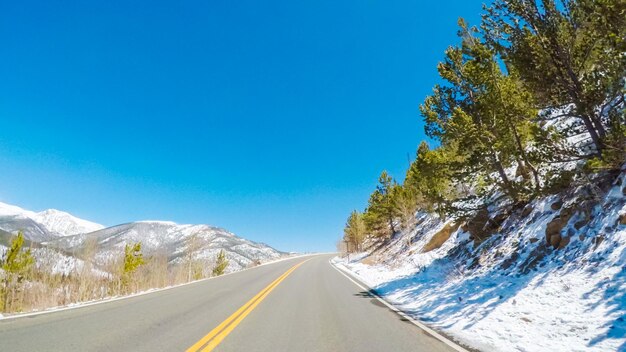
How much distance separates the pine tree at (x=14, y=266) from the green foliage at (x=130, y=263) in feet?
13.6

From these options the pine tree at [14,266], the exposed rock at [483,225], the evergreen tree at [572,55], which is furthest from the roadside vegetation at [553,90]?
the pine tree at [14,266]

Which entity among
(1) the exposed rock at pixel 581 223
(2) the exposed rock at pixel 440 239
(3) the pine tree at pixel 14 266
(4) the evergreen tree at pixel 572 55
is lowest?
(1) the exposed rock at pixel 581 223

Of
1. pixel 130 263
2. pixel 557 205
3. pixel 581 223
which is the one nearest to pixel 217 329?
pixel 581 223

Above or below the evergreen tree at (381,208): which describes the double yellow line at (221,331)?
below

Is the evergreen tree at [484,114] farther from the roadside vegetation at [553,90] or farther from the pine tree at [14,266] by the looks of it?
the pine tree at [14,266]

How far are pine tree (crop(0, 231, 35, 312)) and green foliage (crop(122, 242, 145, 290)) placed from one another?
13.6 ft

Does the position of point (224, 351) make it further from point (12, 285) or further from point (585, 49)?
point (12, 285)

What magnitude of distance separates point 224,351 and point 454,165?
39.4 ft

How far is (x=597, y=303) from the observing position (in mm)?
5891

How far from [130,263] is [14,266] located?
5.09m

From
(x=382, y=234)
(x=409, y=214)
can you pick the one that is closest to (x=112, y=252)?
(x=409, y=214)

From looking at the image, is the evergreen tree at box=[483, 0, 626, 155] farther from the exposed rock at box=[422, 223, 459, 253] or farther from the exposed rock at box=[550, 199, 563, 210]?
the exposed rock at box=[422, 223, 459, 253]

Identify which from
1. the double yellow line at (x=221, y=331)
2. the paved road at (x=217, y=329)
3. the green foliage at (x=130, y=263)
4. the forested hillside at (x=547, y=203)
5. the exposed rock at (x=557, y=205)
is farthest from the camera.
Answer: the green foliage at (x=130, y=263)

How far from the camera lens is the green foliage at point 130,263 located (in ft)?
58.8
